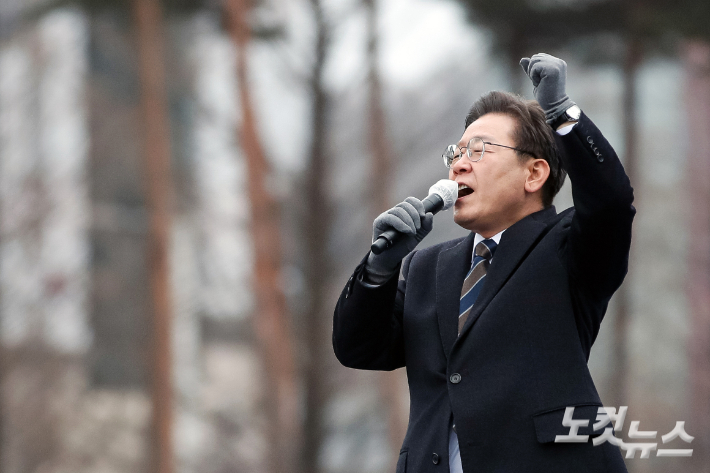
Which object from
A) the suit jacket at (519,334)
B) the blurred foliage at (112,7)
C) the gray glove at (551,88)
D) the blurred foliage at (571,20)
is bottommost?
the suit jacket at (519,334)

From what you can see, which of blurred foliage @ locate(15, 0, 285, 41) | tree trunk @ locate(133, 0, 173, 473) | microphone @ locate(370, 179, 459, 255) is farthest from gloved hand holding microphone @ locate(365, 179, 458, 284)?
blurred foliage @ locate(15, 0, 285, 41)

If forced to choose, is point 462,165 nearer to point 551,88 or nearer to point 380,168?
point 551,88

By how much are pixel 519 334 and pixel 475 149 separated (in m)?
0.47

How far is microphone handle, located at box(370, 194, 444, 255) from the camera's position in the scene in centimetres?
163

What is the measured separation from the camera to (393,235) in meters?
1.66

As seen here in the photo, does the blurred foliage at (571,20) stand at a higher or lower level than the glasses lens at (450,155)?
higher

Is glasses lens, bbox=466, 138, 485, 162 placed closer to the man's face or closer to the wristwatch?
the man's face

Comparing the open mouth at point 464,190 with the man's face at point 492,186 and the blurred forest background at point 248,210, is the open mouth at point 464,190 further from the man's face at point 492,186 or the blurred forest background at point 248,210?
the blurred forest background at point 248,210

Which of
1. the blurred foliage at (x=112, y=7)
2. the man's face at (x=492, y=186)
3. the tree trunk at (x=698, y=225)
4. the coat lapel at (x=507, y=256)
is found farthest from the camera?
the blurred foliage at (x=112, y=7)

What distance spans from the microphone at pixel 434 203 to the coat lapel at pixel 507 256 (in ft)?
0.50

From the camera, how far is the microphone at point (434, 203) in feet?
5.37

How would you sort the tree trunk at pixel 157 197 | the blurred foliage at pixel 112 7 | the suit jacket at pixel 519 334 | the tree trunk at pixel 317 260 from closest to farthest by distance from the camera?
the suit jacket at pixel 519 334, the tree trunk at pixel 317 260, the tree trunk at pixel 157 197, the blurred foliage at pixel 112 7

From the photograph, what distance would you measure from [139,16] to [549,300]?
785 cm

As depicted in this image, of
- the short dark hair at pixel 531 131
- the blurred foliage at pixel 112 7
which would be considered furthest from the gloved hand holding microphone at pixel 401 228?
the blurred foliage at pixel 112 7
